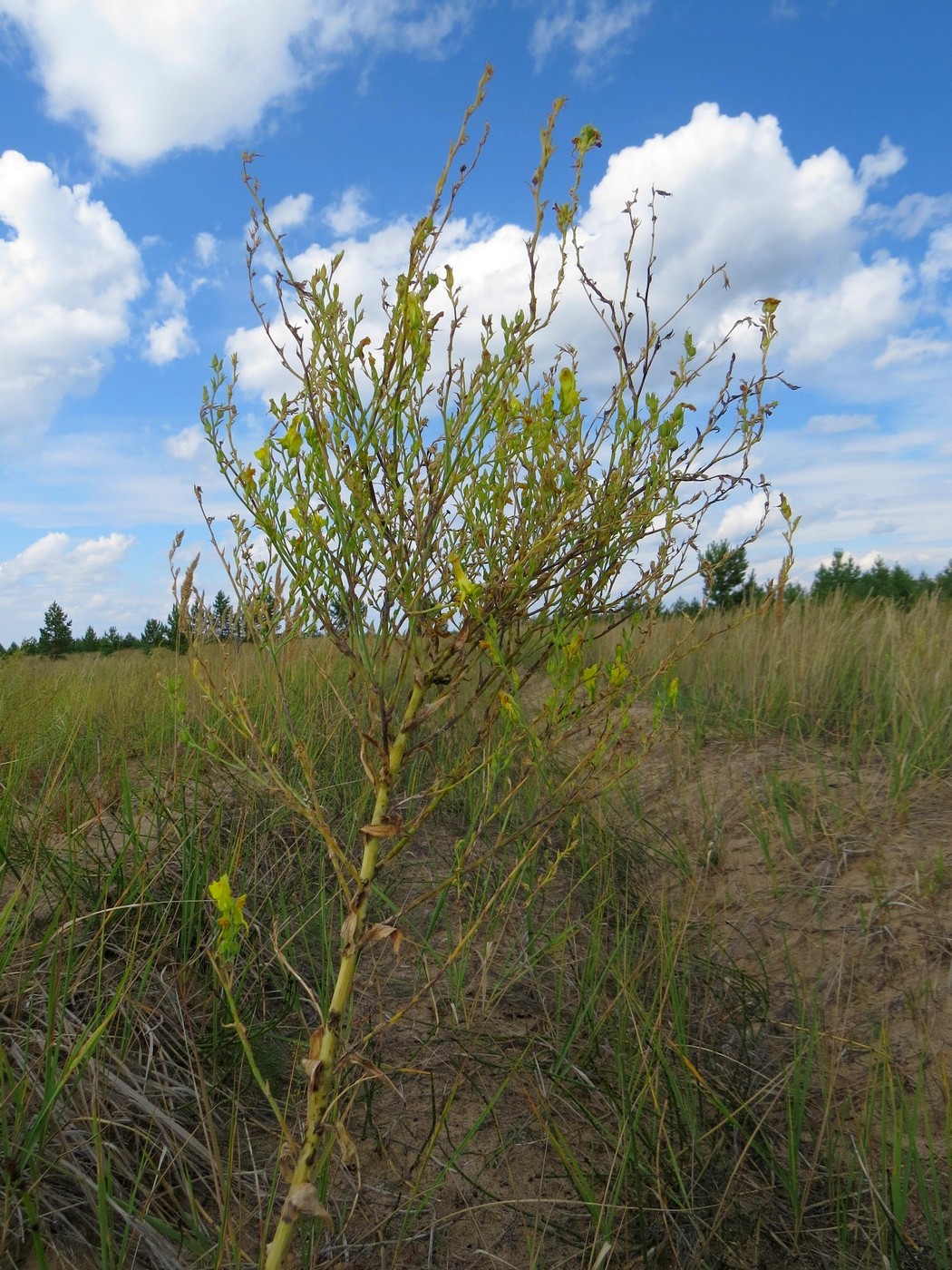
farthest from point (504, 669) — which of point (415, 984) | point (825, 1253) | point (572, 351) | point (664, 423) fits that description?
point (825, 1253)

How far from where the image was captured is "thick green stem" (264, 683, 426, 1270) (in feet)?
4.96

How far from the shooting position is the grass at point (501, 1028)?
6.39 feet

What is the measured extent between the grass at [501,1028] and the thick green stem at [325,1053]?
0.21 feet

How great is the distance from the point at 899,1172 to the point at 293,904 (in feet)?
6.25

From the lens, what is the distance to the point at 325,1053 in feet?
5.37

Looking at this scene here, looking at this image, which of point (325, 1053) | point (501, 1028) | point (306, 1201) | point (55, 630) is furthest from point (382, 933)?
point (55, 630)

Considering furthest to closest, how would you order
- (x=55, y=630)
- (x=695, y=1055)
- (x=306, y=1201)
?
(x=55, y=630), (x=695, y=1055), (x=306, y=1201)

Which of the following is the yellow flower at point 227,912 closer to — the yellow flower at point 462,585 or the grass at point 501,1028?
the grass at point 501,1028

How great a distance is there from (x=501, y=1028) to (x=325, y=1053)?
1117 mm

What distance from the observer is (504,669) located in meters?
1.82

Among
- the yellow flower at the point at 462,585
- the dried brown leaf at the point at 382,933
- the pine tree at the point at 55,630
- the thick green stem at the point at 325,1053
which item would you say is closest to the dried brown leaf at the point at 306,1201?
the thick green stem at the point at 325,1053

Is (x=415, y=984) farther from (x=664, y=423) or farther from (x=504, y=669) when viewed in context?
(x=664, y=423)

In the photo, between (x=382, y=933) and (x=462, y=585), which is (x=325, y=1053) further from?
(x=462, y=585)

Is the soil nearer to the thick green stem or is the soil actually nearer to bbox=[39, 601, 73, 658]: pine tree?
the thick green stem
